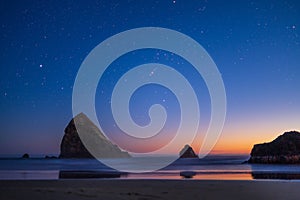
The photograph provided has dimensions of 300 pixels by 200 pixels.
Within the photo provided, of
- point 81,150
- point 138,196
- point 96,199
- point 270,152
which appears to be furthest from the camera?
point 81,150

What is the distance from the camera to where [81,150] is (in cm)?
18012

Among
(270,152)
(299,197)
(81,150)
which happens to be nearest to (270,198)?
(299,197)

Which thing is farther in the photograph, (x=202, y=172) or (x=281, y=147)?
(x=281, y=147)

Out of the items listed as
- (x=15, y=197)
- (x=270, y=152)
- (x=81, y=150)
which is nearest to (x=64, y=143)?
(x=81, y=150)

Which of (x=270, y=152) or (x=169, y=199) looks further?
(x=270, y=152)

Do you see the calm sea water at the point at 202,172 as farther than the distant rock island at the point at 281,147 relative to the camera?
No

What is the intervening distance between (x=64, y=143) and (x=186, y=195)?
183m

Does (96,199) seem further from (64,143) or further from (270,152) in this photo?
(64,143)

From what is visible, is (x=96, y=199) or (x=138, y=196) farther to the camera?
(x=138, y=196)

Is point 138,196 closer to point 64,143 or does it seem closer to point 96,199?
point 96,199

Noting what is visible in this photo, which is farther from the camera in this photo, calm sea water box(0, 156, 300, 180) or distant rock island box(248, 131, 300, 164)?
distant rock island box(248, 131, 300, 164)

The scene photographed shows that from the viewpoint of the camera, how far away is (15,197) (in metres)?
11.2

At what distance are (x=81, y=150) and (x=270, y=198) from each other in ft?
577

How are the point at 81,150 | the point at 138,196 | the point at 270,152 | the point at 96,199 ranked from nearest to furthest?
1. the point at 96,199
2. the point at 138,196
3. the point at 270,152
4. the point at 81,150
